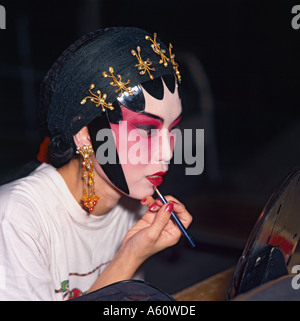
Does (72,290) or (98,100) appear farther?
(72,290)

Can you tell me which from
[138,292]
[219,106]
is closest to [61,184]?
[138,292]

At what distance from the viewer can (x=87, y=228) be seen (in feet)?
4.25

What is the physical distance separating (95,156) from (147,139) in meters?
0.14

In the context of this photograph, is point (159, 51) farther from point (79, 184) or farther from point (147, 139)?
point (79, 184)

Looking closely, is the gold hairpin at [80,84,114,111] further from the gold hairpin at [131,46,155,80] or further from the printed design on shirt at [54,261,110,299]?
the printed design on shirt at [54,261,110,299]

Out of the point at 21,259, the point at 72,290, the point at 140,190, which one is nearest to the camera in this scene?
the point at 21,259

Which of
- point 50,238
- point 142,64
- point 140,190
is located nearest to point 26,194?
point 50,238

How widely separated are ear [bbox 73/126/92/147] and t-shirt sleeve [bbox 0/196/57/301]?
0.19 metres

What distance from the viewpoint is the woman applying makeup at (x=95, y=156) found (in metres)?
1.06

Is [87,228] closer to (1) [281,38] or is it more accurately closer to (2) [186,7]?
(1) [281,38]

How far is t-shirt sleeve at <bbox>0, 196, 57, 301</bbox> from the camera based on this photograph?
998 mm

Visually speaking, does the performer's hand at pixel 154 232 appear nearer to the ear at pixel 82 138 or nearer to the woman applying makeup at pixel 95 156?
the woman applying makeup at pixel 95 156

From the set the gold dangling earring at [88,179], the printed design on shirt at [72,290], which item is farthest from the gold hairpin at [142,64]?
the printed design on shirt at [72,290]

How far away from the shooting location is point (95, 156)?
115cm
